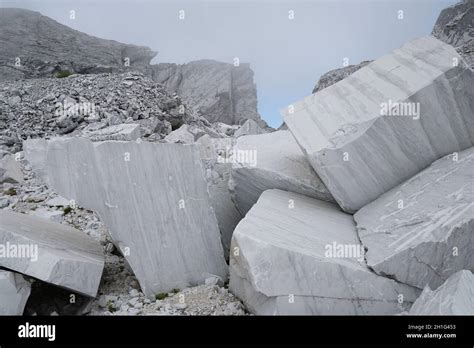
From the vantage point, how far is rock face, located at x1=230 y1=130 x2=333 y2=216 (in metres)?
4.75

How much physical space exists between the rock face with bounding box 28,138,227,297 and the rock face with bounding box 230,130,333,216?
0.63m

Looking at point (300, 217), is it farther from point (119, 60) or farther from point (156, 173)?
point (119, 60)

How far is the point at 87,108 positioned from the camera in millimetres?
11727

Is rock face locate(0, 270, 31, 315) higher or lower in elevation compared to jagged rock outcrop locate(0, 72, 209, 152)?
lower

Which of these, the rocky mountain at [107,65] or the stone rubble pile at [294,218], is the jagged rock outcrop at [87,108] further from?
the rocky mountain at [107,65]

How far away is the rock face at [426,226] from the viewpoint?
11.6 feet

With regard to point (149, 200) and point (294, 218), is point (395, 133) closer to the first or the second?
point (294, 218)

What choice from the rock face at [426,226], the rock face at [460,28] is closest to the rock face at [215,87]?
the rock face at [460,28]

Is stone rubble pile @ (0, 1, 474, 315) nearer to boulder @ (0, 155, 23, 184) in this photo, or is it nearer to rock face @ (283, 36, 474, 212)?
rock face @ (283, 36, 474, 212)

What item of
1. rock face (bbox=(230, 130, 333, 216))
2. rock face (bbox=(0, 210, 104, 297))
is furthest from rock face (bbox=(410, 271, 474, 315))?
rock face (bbox=(0, 210, 104, 297))

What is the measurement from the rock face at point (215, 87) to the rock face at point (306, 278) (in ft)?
93.2

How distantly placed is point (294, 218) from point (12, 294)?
2765 millimetres

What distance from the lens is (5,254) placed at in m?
3.55
